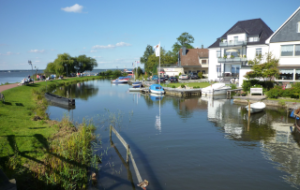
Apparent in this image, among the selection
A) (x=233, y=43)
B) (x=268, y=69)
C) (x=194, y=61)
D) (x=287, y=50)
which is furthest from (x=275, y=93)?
(x=194, y=61)

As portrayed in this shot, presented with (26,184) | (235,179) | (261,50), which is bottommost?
(235,179)

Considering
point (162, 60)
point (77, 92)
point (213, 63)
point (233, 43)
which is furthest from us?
point (162, 60)

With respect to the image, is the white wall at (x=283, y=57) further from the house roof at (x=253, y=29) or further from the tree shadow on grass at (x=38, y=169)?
the tree shadow on grass at (x=38, y=169)

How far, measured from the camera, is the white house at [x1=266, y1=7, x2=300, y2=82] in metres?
29.5

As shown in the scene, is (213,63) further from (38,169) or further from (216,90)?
(38,169)

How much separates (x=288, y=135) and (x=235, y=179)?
25.9ft

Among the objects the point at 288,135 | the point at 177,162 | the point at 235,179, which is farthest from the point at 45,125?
the point at 288,135

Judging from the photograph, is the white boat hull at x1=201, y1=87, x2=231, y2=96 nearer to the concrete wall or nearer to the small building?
the concrete wall

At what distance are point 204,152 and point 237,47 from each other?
35.0 meters

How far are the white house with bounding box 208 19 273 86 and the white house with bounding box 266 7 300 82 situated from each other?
8.62m

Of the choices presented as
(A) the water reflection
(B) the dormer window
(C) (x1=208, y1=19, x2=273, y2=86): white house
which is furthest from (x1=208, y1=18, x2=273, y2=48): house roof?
(A) the water reflection

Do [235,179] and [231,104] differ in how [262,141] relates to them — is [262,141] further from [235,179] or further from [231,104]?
[231,104]

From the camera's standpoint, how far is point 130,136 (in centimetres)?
1555

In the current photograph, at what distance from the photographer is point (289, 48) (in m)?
30.3
